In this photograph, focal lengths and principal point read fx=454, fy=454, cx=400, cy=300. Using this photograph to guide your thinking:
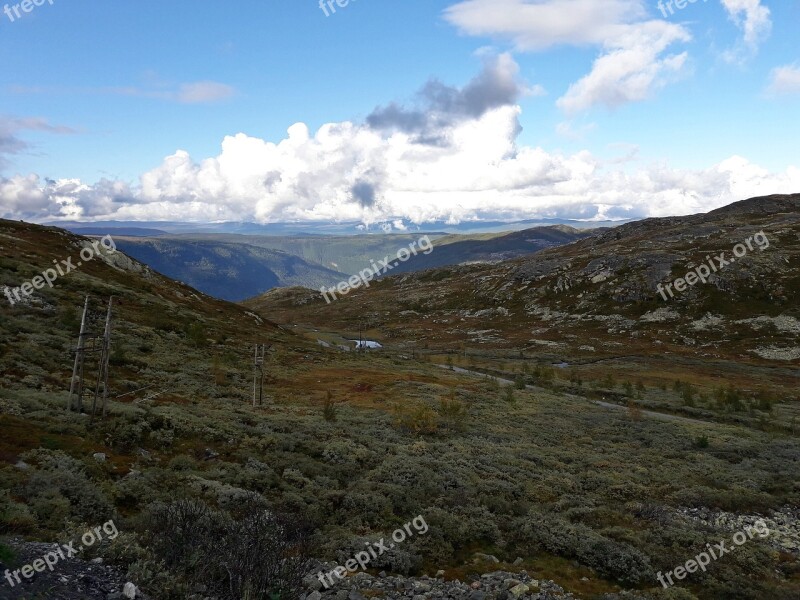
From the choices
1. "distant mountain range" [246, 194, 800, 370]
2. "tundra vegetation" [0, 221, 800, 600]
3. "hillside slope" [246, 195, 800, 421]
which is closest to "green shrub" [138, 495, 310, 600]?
"tundra vegetation" [0, 221, 800, 600]

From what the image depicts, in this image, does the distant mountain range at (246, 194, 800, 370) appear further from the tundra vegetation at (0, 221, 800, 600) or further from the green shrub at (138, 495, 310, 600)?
the green shrub at (138, 495, 310, 600)

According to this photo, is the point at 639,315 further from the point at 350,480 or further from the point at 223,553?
the point at 223,553

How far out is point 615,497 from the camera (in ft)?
69.3

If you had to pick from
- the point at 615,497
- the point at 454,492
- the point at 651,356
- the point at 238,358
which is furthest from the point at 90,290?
the point at 651,356

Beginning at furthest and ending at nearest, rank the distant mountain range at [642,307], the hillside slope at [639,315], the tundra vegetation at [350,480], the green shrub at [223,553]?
the distant mountain range at [642,307] → the hillside slope at [639,315] → the tundra vegetation at [350,480] → the green shrub at [223,553]

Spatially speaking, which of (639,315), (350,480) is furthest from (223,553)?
(639,315)

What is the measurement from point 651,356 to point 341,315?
111698 mm

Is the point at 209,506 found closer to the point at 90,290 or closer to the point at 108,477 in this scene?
the point at 108,477

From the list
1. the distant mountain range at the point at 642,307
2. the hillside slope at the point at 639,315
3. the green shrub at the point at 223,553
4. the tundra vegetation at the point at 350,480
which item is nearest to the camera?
the green shrub at the point at 223,553

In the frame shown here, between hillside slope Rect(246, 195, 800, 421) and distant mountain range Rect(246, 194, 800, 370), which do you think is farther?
distant mountain range Rect(246, 194, 800, 370)

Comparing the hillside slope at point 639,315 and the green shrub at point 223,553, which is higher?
the green shrub at point 223,553

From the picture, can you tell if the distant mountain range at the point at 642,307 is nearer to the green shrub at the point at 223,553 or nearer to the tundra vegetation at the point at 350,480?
the tundra vegetation at the point at 350,480

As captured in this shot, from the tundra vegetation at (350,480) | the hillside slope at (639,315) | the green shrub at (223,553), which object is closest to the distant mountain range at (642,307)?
the hillside slope at (639,315)

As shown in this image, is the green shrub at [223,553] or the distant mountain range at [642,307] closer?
the green shrub at [223,553]
